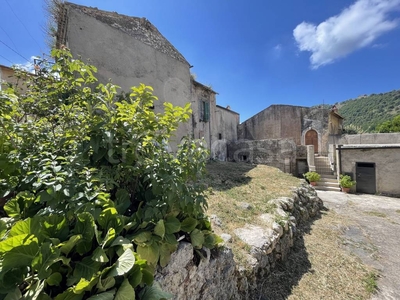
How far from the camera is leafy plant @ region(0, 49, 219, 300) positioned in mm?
878

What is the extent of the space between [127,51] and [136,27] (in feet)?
4.74

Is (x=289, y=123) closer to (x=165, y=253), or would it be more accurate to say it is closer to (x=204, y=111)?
(x=204, y=111)

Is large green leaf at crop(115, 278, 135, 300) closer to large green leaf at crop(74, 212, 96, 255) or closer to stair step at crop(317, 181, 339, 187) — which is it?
Result: large green leaf at crop(74, 212, 96, 255)

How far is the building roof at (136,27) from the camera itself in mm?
5912

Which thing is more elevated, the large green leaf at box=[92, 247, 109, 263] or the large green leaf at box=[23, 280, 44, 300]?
the large green leaf at box=[92, 247, 109, 263]

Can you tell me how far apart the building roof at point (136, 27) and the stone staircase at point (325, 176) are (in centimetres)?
1006

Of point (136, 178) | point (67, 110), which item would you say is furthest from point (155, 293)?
point (67, 110)

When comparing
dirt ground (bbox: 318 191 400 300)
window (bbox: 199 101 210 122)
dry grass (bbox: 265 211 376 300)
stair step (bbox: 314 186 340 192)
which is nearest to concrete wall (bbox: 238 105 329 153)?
stair step (bbox: 314 186 340 192)

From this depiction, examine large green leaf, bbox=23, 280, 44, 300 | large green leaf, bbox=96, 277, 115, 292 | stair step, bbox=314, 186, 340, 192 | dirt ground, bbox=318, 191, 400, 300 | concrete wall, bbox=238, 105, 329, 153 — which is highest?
concrete wall, bbox=238, 105, 329, 153

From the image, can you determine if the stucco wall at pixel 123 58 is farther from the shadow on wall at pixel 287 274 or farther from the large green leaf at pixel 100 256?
the shadow on wall at pixel 287 274

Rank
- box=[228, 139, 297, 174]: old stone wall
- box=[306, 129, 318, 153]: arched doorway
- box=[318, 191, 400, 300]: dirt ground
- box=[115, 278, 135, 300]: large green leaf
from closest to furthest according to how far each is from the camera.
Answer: box=[115, 278, 135, 300]: large green leaf → box=[318, 191, 400, 300]: dirt ground → box=[228, 139, 297, 174]: old stone wall → box=[306, 129, 318, 153]: arched doorway

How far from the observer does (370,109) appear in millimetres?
49094

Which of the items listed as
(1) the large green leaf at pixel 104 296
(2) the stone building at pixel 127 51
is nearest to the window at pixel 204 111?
(2) the stone building at pixel 127 51

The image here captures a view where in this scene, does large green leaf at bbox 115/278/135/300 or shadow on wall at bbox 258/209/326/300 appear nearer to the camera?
large green leaf at bbox 115/278/135/300
